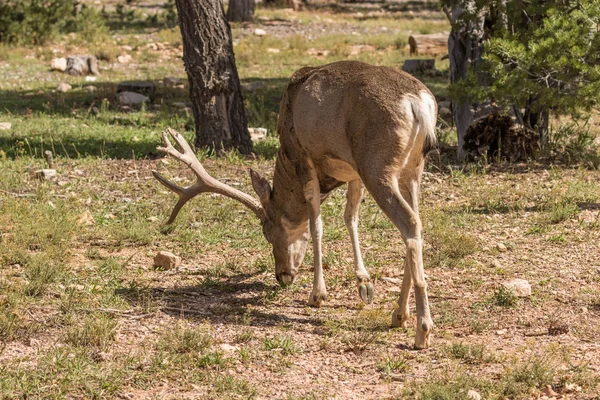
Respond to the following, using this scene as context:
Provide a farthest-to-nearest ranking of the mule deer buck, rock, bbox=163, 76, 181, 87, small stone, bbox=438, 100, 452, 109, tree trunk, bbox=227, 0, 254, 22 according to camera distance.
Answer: tree trunk, bbox=227, 0, 254, 22 < rock, bbox=163, 76, 181, 87 < small stone, bbox=438, 100, 452, 109 < the mule deer buck

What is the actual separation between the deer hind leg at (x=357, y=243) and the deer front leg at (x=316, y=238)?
0.32m

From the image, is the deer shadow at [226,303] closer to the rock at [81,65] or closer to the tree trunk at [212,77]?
the tree trunk at [212,77]

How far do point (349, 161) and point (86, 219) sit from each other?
3.73m

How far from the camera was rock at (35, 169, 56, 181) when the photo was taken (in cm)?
1070

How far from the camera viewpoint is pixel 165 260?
824 centimetres

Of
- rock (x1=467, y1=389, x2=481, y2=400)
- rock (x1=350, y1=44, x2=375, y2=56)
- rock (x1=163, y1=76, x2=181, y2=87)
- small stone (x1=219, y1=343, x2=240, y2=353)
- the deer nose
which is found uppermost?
rock (x1=350, y1=44, x2=375, y2=56)

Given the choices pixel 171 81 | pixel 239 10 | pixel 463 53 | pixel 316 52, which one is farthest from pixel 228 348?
pixel 239 10

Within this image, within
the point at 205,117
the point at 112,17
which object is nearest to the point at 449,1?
the point at 205,117

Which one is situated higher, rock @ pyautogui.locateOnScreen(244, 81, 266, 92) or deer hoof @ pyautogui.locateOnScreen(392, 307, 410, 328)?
rock @ pyautogui.locateOnScreen(244, 81, 266, 92)

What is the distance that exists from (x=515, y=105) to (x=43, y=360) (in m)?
8.23

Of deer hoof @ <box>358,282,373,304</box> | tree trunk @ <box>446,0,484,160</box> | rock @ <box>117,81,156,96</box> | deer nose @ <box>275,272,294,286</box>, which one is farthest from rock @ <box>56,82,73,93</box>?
deer hoof @ <box>358,282,373,304</box>

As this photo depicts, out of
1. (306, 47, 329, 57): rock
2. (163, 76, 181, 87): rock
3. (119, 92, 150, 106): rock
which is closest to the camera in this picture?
(119, 92, 150, 106): rock

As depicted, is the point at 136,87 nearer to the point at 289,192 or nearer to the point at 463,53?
the point at 463,53

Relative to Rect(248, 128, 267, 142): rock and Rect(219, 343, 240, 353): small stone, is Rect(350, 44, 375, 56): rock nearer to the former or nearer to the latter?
Rect(248, 128, 267, 142): rock
